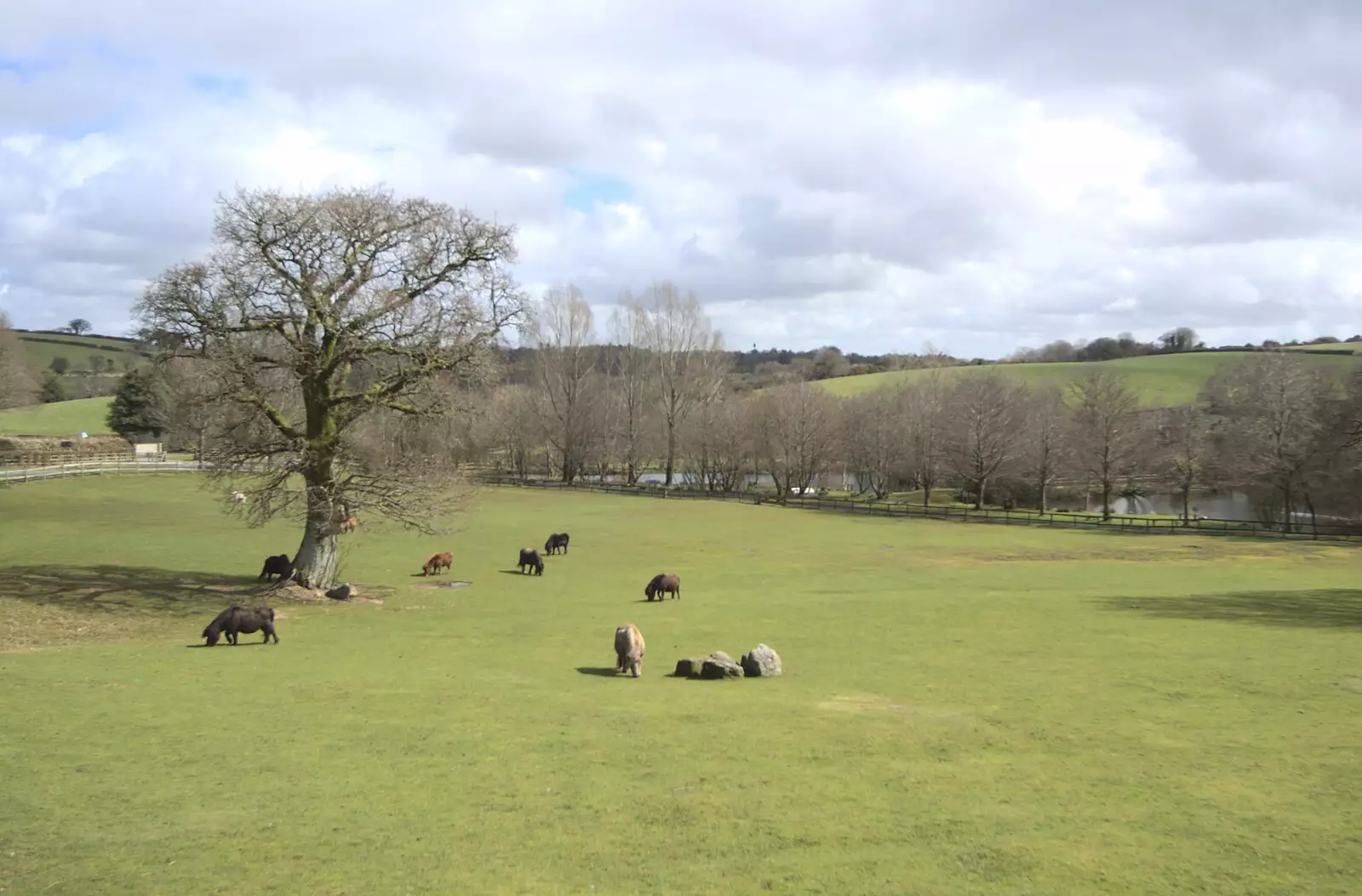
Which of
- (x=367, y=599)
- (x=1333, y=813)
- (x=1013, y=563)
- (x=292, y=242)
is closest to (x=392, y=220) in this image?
(x=292, y=242)

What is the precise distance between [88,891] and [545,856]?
4.27 m

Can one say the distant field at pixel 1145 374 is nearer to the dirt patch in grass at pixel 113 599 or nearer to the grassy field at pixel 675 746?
the grassy field at pixel 675 746

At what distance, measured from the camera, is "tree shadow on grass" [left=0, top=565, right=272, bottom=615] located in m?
25.8

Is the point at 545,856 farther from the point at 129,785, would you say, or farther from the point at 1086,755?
the point at 1086,755

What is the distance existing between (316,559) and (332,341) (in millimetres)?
7536

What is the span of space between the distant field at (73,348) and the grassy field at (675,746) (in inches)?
6176

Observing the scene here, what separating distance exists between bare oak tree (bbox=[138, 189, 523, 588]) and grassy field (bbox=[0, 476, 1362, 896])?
410 cm

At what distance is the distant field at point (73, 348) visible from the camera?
15750 centimetres

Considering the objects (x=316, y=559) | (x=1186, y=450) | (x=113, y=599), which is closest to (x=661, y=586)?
(x=316, y=559)

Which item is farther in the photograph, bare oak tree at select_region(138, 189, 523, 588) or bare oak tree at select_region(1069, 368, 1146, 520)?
bare oak tree at select_region(1069, 368, 1146, 520)

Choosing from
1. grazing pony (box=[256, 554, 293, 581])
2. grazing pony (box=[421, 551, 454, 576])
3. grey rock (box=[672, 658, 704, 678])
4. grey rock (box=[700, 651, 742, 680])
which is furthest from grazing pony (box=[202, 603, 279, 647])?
grazing pony (box=[421, 551, 454, 576])

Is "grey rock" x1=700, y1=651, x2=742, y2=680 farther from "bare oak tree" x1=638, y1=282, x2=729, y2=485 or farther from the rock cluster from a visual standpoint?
"bare oak tree" x1=638, y1=282, x2=729, y2=485

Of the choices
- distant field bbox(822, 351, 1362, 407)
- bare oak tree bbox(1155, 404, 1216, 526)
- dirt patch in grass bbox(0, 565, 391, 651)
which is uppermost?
distant field bbox(822, 351, 1362, 407)

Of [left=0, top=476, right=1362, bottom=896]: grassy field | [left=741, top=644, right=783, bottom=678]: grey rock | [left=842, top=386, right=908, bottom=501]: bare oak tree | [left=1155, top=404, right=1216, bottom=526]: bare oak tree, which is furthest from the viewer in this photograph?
[left=842, top=386, right=908, bottom=501]: bare oak tree
